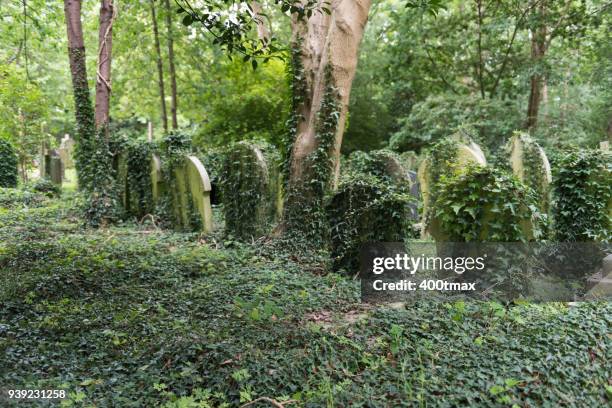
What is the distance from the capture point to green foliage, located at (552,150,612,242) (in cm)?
621

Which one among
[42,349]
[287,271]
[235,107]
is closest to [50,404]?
[42,349]

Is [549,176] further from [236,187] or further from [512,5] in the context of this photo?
[512,5]

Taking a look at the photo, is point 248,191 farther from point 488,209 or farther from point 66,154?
point 66,154

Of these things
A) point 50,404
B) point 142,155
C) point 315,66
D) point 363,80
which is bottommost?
point 50,404

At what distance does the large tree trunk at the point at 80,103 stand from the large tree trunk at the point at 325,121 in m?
4.37

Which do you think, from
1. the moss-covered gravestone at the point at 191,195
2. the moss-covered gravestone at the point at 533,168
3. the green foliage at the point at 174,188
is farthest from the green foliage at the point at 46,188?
the moss-covered gravestone at the point at 533,168

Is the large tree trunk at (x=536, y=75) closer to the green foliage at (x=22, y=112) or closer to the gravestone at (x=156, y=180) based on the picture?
the gravestone at (x=156, y=180)

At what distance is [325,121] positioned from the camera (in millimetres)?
7320

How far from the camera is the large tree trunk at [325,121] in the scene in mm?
7273

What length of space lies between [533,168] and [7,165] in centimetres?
1546

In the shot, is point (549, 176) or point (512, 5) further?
point (512, 5)

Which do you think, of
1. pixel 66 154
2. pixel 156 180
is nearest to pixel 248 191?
pixel 156 180

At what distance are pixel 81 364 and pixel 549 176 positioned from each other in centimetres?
684

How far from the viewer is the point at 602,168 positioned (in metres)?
6.17
